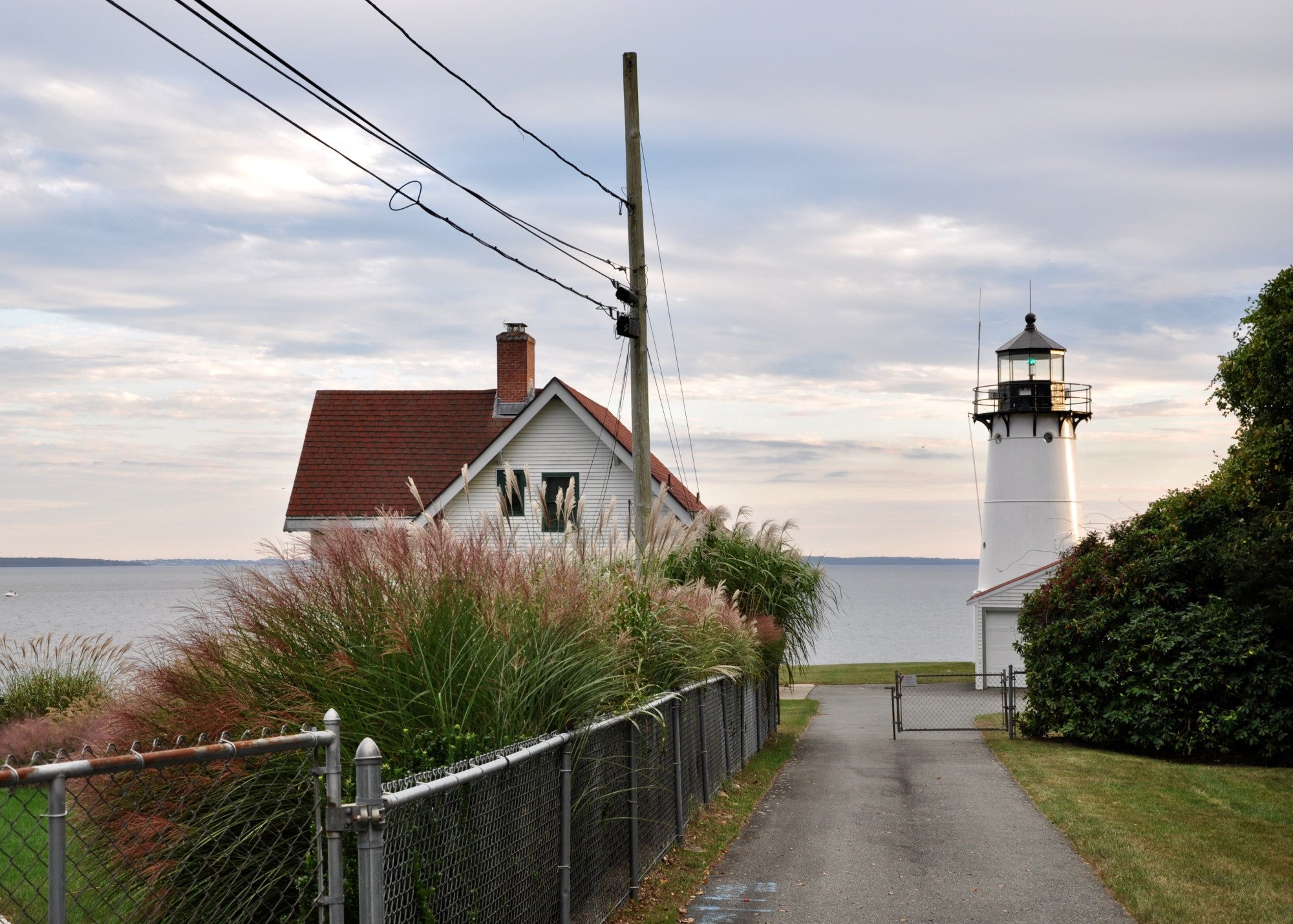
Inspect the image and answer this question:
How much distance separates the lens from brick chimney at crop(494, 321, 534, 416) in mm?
30062

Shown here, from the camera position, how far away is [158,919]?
200 inches

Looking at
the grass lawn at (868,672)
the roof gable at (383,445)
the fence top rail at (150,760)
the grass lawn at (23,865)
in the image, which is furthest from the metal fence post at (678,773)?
the grass lawn at (868,672)

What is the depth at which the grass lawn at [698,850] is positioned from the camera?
7.69 meters

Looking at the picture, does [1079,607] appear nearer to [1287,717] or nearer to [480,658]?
[1287,717]

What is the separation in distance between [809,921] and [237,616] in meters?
4.10

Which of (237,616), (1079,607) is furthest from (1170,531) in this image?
(237,616)

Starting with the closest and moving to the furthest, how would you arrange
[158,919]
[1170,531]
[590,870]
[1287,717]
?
[158,919] → [590,870] → [1287,717] → [1170,531]

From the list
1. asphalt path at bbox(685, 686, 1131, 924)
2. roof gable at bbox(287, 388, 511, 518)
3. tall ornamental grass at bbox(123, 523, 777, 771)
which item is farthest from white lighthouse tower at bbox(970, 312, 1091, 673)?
tall ornamental grass at bbox(123, 523, 777, 771)

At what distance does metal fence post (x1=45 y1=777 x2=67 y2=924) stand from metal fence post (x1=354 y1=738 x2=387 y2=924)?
0.95 m

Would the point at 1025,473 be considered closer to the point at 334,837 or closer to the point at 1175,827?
the point at 1175,827

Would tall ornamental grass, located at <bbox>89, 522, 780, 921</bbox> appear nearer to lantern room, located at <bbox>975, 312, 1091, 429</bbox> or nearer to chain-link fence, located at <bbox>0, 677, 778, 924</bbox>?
chain-link fence, located at <bbox>0, 677, 778, 924</bbox>

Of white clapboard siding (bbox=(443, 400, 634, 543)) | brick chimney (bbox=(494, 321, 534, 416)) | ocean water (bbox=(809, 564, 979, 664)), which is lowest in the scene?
ocean water (bbox=(809, 564, 979, 664))

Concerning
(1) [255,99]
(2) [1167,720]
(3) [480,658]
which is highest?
(1) [255,99]

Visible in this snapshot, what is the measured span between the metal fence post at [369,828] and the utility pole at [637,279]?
10818 mm
